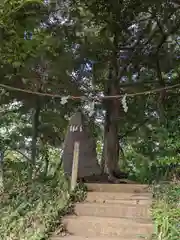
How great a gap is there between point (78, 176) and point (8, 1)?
3.07 m

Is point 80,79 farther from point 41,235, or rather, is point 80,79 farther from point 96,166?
point 41,235

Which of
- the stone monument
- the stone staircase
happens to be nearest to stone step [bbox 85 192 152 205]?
the stone staircase

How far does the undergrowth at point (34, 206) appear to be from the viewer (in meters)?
4.36

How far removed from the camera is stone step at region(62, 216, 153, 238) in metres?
4.03

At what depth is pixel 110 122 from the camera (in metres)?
6.88

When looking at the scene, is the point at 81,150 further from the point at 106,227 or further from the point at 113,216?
the point at 106,227

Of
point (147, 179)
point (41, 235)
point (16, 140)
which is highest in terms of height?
point (16, 140)

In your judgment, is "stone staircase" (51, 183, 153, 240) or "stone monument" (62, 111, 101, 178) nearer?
"stone staircase" (51, 183, 153, 240)

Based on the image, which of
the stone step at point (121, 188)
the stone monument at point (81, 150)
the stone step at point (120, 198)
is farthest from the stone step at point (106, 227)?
the stone monument at point (81, 150)

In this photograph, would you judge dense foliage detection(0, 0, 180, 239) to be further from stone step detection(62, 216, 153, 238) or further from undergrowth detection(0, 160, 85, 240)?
stone step detection(62, 216, 153, 238)

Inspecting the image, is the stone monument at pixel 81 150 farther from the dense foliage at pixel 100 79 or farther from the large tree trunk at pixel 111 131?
the large tree trunk at pixel 111 131

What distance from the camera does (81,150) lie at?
5758mm

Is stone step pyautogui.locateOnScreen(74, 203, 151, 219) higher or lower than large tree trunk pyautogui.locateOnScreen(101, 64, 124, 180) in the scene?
lower

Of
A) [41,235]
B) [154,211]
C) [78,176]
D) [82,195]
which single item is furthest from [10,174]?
[154,211]
